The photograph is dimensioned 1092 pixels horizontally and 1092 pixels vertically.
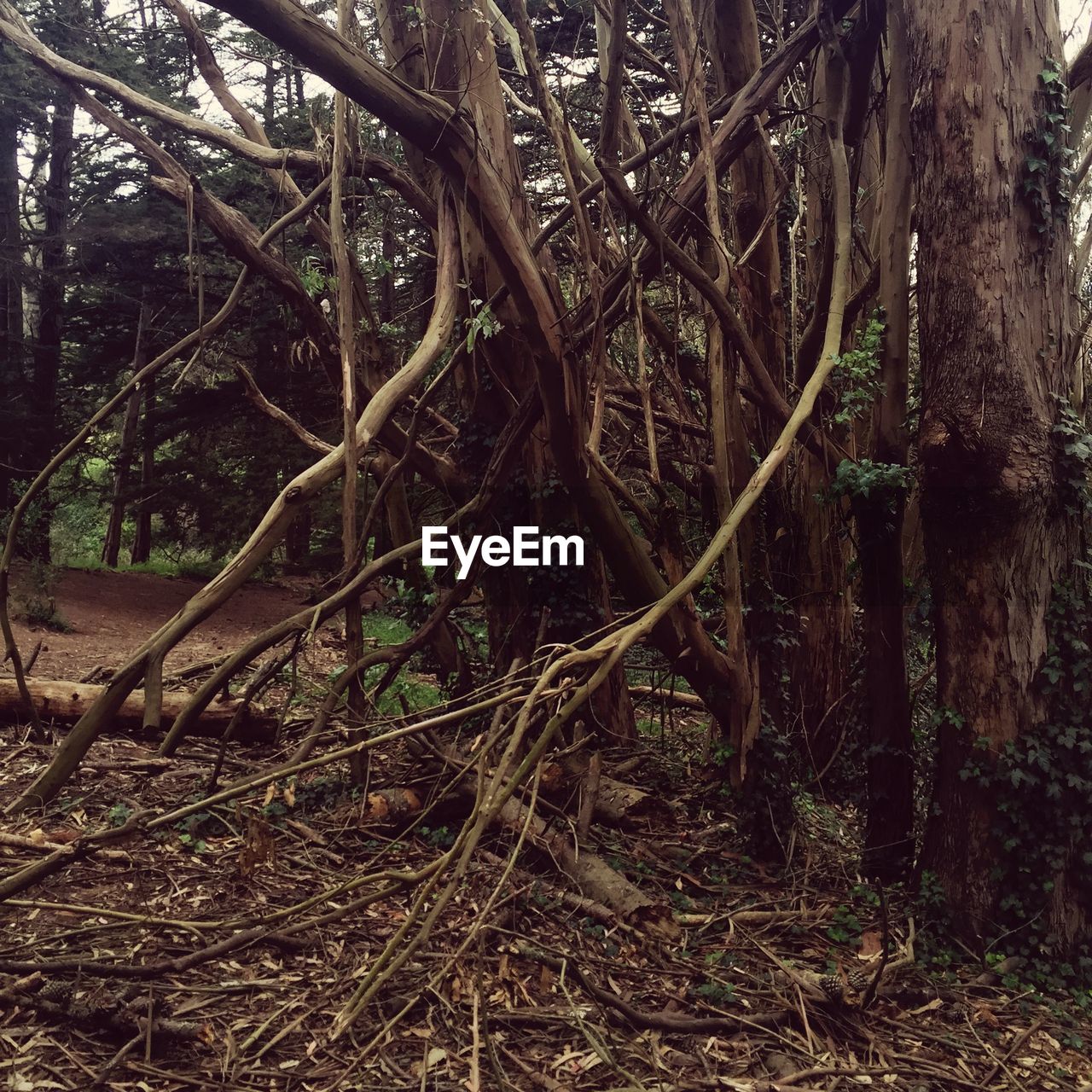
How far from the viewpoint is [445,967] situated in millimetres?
2500

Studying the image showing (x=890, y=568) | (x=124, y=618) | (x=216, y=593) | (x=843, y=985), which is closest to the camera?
(x=843, y=985)

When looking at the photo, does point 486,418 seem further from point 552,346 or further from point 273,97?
point 273,97

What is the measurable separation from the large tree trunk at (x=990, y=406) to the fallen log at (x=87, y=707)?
4.08 m

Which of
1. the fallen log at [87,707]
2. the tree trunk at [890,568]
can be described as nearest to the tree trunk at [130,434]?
the fallen log at [87,707]

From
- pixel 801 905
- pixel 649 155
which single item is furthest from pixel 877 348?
pixel 801 905

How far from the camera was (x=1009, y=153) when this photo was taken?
432 centimetres

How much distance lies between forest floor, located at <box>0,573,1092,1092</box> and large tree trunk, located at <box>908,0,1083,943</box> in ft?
2.63

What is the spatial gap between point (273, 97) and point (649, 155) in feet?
45.2

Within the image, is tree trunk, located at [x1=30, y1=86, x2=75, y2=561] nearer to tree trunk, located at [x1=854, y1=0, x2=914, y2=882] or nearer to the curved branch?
the curved branch

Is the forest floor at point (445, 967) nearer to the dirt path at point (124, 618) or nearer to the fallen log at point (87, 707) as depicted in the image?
the fallen log at point (87, 707)

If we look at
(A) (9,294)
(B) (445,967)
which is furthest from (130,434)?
(B) (445,967)

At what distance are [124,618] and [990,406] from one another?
10694mm

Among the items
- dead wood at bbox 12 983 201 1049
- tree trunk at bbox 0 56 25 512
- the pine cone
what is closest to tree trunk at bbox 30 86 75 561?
tree trunk at bbox 0 56 25 512

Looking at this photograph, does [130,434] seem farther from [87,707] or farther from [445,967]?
[445,967]
